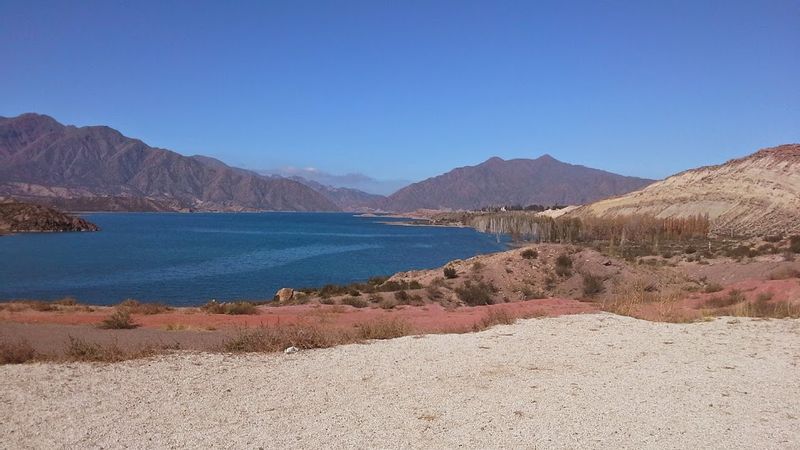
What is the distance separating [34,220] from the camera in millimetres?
109938

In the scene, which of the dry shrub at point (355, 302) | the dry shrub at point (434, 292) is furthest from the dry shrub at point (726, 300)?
the dry shrub at point (355, 302)

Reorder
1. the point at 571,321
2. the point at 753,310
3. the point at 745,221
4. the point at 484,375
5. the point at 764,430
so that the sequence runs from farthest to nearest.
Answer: the point at 745,221 < the point at 753,310 < the point at 571,321 < the point at 484,375 < the point at 764,430

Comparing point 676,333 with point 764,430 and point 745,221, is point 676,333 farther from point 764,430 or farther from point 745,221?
point 745,221

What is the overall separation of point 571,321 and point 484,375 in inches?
255

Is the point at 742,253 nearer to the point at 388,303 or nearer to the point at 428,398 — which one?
the point at 388,303

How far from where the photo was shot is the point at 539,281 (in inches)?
1229

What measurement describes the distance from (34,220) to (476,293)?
357 feet

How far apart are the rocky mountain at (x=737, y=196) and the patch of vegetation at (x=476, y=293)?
5165 centimetres

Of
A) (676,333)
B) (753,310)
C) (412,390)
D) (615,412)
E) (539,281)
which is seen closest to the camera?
(615,412)

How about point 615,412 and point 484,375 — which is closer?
point 615,412

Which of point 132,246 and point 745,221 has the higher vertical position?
point 745,221

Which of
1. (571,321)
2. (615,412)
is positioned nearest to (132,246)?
(571,321)

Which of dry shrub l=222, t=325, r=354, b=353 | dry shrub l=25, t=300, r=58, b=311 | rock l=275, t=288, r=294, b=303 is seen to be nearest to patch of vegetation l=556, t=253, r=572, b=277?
rock l=275, t=288, r=294, b=303

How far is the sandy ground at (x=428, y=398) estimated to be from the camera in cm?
687
